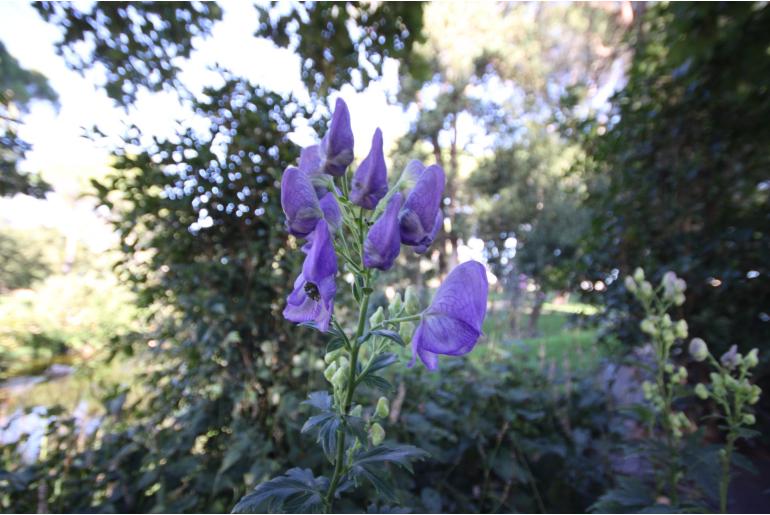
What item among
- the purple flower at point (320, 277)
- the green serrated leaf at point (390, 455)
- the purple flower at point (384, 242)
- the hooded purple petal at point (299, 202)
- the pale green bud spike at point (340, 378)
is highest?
the hooded purple petal at point (299, 202)

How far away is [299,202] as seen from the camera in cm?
69

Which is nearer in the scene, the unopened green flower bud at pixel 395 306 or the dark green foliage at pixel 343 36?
the unopened green flower bud at pixel 395 306

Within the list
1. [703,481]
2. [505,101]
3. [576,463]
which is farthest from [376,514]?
[505,101]

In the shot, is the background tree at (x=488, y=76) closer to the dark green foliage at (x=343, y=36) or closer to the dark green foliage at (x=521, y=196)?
the dark green foliage at (x=521, y=196)

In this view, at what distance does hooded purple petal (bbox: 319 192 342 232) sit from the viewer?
28.9 inches

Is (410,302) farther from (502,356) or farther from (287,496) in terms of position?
(502,356)

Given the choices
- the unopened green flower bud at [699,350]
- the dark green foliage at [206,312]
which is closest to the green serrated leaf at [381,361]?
the dark green foliage at [206,312]

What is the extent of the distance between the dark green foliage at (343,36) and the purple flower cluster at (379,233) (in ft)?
6.02

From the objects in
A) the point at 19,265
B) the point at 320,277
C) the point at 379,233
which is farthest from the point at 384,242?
the point at 19,265

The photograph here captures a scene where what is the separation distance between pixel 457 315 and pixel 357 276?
0.20m

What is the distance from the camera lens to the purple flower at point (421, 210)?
2.25 ft

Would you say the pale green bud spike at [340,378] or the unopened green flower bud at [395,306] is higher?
the unopened green flower bud at [395,306]

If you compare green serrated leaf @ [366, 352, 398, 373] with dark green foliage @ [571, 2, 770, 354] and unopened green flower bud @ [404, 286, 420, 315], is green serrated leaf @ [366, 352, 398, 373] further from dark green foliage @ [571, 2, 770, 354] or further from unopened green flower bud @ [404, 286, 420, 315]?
dark green foliage @ [571, 2, 770, 354]

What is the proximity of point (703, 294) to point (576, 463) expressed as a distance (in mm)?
1299
